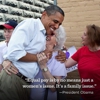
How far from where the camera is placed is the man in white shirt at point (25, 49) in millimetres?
858

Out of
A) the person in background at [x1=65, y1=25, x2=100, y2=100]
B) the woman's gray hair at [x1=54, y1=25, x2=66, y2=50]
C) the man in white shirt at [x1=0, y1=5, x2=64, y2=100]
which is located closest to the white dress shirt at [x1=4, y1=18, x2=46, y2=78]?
the man in white shirt at [x1=0, y1=5, x2=64, y2=100]

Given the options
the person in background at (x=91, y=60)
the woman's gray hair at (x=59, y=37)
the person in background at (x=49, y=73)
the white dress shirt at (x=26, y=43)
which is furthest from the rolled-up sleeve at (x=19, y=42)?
the person in background at (x=91, y=60)

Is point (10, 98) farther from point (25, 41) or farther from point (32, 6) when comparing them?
point (32, 6)

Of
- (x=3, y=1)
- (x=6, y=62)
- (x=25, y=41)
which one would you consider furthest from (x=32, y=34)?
(x=3, y=1)

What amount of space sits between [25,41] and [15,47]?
0.06 m

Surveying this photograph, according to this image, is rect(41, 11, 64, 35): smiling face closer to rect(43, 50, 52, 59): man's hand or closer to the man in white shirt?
the man in white shirt

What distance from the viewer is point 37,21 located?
0.94 m

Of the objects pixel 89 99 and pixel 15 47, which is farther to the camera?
pixel 89 99

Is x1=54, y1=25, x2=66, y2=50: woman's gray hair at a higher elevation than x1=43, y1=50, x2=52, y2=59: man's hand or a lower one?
higher

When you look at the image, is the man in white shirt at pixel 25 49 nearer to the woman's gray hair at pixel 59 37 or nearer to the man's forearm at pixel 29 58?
the man's forearm at pixel 29 58

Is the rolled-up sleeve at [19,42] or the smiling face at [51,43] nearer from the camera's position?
the rolled-up sleeve at [19,42]

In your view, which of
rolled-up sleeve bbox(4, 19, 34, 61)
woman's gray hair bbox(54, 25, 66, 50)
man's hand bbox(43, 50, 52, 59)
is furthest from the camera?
woman's gray hair bbox(54, 25, 66, 50)

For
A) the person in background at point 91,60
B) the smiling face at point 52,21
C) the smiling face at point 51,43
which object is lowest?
the person in background at point 91,60

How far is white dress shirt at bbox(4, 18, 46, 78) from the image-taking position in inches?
33.5
